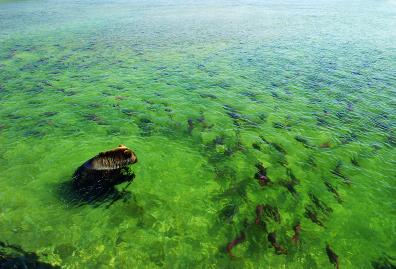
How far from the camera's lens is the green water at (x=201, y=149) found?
1203 cm

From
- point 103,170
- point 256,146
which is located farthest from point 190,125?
point 103,170

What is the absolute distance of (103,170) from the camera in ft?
48.6

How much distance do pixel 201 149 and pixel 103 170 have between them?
6256 mm

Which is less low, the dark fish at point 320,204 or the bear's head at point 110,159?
the bear's head at point 110,159

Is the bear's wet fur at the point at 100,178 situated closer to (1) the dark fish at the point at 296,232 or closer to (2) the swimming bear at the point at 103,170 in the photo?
(2) the swimming bear at the point at 103,170

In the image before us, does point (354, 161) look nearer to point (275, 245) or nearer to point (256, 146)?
point (256, 146)

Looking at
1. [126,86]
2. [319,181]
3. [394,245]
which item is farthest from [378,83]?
[126,86]

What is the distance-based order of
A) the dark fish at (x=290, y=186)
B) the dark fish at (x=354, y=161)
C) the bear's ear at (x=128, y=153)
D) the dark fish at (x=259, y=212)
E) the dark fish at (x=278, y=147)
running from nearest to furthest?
the dark fish at (x=259, y=212)
the bear's ear at (x=128, y=153)
the dark fish at (x=290, y=186)
the dark fish at (x=354, y=161)
the dark fish at (x=278, y=147)

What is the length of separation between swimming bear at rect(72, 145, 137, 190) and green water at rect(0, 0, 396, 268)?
3.41 feet

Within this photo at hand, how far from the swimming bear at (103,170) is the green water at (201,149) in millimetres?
1040

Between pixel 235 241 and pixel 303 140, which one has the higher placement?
pixel 235 241

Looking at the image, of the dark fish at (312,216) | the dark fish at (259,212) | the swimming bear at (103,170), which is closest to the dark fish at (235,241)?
the dark fish at (259,212)

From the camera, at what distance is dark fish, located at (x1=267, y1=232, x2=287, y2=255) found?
11765 millimetres

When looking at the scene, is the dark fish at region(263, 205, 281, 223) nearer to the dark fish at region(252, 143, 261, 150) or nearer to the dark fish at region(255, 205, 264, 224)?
the dark fish at region(255, 205, 264, 224)
